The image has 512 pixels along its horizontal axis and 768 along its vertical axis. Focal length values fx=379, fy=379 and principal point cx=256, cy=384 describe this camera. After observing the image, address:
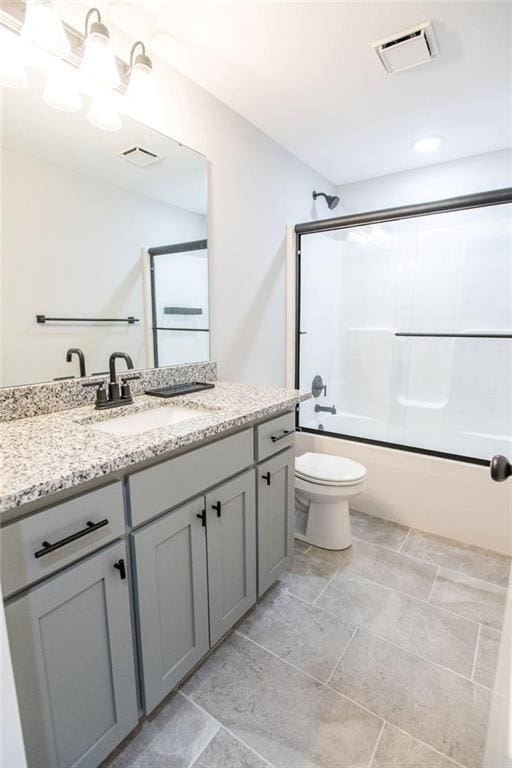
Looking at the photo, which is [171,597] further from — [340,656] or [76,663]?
[340,656]

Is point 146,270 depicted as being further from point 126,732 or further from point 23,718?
point 126,732

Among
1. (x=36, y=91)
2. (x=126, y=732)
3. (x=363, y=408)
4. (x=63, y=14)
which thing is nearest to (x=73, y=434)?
(x=126, y=732)

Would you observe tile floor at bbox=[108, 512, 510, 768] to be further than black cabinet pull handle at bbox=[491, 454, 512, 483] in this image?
Yes

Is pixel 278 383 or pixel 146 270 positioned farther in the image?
pixel 278 383

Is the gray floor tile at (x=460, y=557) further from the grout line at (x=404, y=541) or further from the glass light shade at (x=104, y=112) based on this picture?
the glass light shade at (x=104, y=112)

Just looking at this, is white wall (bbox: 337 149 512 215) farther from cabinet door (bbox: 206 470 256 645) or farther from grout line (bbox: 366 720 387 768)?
grout line (bbox: 366 720 387 768)

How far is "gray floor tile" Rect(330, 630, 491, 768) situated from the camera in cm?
113

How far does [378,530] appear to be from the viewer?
7.45 ft

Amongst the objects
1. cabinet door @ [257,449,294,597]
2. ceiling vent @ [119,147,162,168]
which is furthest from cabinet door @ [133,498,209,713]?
ceiling vent @ [119,147,162,168]

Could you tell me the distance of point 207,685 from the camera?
1296 mm

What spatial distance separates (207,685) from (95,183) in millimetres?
1859

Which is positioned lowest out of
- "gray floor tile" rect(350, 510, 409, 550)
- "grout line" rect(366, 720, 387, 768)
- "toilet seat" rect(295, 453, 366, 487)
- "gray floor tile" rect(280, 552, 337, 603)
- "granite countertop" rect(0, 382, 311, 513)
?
"gray floor tile" rect(350, 510, 409, 550)

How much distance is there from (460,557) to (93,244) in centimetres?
230

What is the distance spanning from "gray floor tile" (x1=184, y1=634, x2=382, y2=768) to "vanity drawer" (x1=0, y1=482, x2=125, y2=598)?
767mm
